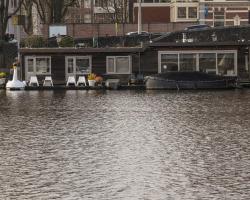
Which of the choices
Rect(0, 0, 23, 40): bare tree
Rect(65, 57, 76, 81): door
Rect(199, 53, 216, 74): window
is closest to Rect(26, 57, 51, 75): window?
Rect(65, 57, 76, 81): door

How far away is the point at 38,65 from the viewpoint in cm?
7369

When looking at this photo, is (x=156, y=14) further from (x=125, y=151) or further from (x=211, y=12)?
(x=125, y=151)

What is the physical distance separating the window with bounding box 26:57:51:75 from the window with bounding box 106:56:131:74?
568 centimetres

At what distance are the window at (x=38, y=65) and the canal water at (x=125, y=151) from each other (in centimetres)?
2243

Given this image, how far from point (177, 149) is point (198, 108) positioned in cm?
1965

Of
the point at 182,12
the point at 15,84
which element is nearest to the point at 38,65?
the point at 15,84

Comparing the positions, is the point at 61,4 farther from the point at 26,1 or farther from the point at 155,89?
the point at 155,89

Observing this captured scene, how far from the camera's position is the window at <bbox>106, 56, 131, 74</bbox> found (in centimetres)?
7256

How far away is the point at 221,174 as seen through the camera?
2298cm

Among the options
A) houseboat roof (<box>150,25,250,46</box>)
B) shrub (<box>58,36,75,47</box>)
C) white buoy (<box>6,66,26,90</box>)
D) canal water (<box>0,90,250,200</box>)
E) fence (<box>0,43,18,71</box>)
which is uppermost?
houseboat roof (<box>150,25,250,46</box>)

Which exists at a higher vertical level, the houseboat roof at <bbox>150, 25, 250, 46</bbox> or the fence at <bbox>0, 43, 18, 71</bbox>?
the houseboat roof at <bbox>150, 25, 250, 46</bbox>

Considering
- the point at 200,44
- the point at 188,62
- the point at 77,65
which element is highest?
the point at 200,44

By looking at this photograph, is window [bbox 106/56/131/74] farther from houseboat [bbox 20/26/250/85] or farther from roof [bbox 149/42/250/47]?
roof [bbox 149/42/250/47]

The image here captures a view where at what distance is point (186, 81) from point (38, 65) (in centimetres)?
1444
